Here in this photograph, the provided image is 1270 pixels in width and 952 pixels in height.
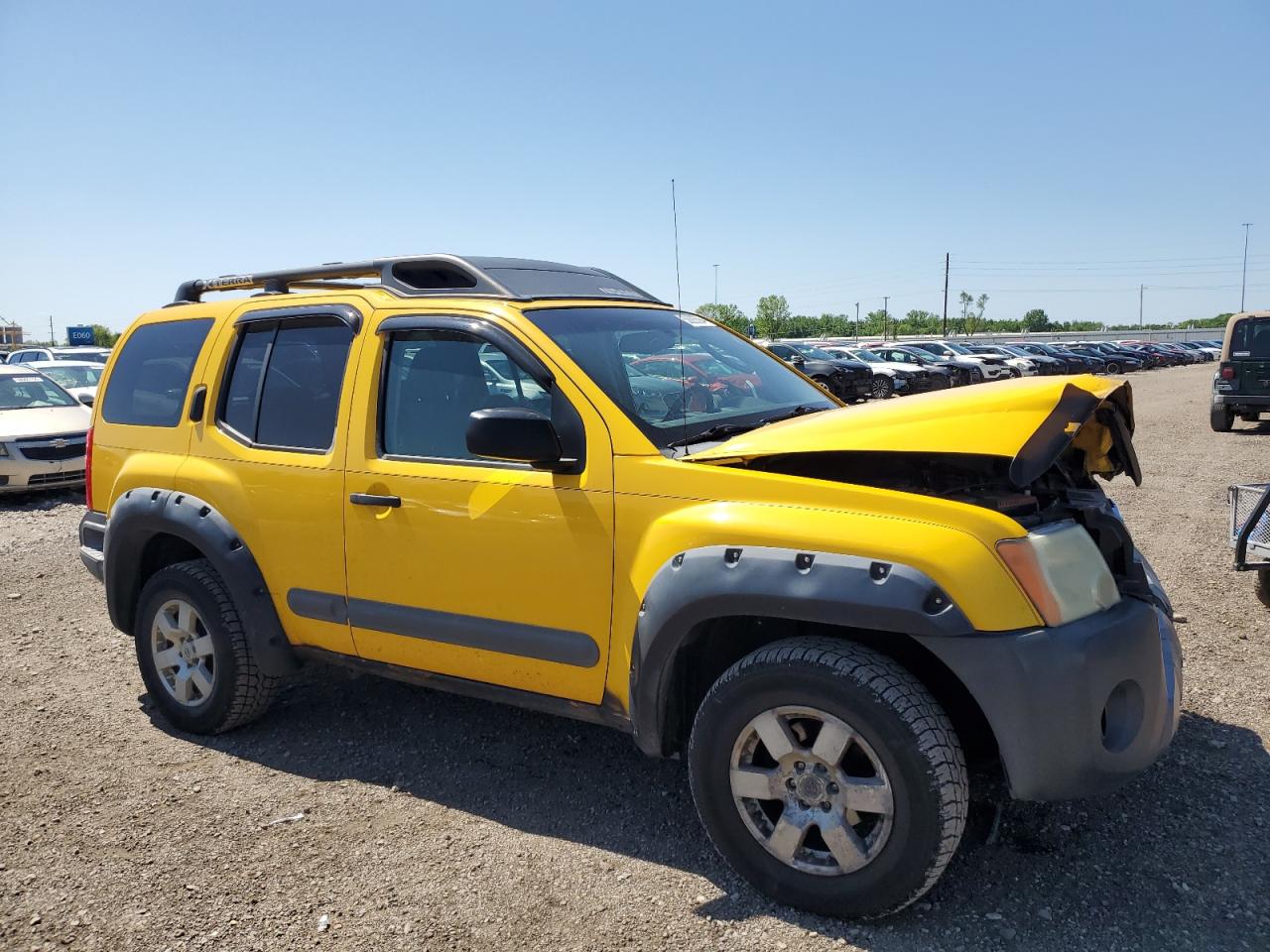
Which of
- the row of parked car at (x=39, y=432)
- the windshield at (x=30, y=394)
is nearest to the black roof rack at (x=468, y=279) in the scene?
the row of parked car at (x=39, y=432)

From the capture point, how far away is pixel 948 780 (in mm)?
2518

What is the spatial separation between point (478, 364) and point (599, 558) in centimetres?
93

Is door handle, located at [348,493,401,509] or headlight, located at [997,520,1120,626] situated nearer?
headlight, located at [997,520,1120,626]

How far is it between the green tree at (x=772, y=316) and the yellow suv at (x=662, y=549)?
85.0 meters

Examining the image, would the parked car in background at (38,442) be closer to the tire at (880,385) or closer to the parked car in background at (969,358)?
the tire at (880,385)

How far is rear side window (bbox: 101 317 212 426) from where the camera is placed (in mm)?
4305

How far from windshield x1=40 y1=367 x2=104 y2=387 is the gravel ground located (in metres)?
12.7

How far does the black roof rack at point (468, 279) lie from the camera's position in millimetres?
3672

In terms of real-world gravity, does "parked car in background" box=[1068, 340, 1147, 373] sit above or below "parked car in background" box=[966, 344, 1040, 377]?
below

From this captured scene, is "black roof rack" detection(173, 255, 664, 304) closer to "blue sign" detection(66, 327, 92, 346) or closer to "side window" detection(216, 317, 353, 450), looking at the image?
"side window" detection(216, 317, 353, 450)

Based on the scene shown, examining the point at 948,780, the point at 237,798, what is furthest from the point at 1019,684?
the point at 237,798

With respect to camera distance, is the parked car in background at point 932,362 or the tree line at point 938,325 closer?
the parked car in background at point 932,362

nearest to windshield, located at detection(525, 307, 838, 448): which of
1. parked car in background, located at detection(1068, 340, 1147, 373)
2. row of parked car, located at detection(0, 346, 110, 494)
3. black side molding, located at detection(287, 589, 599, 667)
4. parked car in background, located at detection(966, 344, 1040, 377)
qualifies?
black side molding, located at detection(287, 589, 599, 667)

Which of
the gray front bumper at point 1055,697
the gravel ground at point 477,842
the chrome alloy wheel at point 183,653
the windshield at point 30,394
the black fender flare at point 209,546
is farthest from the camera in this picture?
the windshield at point 30,394
